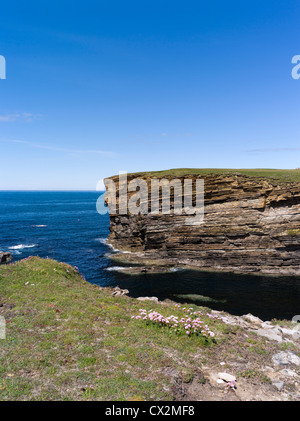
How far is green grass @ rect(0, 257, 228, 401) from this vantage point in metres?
9.01

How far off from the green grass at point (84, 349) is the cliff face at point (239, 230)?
108 feet

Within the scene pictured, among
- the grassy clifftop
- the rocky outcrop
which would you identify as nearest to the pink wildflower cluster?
the grassy clifftop

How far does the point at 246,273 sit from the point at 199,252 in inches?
380

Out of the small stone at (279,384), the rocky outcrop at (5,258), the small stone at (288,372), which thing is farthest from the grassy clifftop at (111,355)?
the rocky outcrop at (5,258)

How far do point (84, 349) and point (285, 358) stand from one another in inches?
400

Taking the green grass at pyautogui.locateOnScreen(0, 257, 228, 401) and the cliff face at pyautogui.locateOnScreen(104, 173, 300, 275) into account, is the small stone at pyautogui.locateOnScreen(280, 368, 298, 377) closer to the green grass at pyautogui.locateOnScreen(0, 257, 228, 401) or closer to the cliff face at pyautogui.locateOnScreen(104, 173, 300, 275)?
the green grass at pyautogui.locateOnScreen(0, 257, 228, 401)

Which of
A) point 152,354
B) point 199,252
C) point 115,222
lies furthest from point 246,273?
point 152,354

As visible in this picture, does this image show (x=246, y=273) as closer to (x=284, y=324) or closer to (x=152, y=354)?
(x=284, y=324)

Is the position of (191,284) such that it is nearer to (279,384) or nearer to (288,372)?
(288,372)

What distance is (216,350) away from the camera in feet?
41.9

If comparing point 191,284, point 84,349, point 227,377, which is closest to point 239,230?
point 191,284

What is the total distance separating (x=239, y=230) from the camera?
47156 millimetres

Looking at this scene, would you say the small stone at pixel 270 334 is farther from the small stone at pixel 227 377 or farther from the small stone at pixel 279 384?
the small stone at pixel 227 377

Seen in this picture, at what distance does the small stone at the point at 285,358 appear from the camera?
1211 cm
